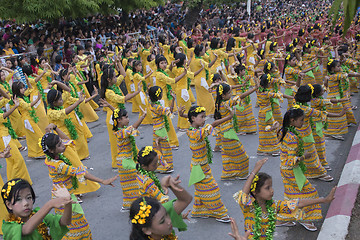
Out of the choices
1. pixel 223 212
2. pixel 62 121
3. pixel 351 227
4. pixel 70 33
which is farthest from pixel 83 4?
pixel 351 227

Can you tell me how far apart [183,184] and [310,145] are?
2184 millimetres

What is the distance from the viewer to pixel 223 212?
17.1 feet

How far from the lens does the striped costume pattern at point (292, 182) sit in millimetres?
4793

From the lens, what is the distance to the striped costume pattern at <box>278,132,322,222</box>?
15.7 ft

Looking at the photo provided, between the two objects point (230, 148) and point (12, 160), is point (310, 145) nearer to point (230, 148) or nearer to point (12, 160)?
point (230, 148)

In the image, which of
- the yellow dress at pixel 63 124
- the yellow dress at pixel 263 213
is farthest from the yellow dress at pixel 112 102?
the yellow dress at pixel 263 213

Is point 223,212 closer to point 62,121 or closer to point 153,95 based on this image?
point 153,95

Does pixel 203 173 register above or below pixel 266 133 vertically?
above

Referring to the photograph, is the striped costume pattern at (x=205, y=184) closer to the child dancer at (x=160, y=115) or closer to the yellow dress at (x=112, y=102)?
the child dancer at (x=160, y=115)

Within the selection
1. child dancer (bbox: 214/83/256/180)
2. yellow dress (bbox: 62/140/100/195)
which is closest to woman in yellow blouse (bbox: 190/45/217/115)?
child dancer (bbox: 214/83/256/180)

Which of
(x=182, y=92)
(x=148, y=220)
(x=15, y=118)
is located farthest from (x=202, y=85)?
(x=148, y=220)

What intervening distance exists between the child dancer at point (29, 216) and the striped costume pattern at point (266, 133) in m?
4.75

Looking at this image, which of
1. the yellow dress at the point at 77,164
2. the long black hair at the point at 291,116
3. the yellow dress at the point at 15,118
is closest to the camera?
the long black hair at the point at 291,116

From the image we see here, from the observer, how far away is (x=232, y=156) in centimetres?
625
